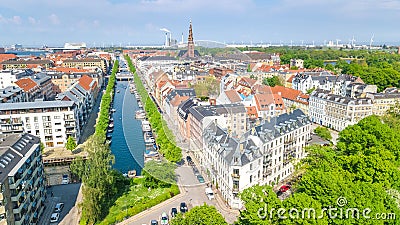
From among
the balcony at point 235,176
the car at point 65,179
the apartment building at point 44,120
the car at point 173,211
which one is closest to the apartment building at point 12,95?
the apartment building at point 44,120

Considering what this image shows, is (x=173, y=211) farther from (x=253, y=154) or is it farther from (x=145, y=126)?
(x=145, y=126)

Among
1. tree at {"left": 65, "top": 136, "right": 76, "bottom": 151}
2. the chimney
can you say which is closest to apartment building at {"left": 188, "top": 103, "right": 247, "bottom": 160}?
the chimney

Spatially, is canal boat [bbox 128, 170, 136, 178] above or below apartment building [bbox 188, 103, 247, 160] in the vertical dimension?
below

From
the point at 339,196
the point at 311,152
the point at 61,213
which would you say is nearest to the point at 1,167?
the point at 61,213

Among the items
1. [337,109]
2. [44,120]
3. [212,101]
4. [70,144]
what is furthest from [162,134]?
[337,109]

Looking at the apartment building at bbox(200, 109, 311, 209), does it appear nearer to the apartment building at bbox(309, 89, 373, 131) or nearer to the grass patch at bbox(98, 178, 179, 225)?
the grass patch at bbox(98, 178, 179, 225)

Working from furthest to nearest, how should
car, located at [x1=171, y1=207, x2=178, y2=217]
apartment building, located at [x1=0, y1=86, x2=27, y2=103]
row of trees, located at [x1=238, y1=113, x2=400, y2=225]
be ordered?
apartment building, located at [x1=0, y1=86, x2=27, y2=103]
car, located at [x1=171, y1=207, x2=178, y2=217]
row of trees, located at [x1=238, y1=113, x2=400, y2=225]

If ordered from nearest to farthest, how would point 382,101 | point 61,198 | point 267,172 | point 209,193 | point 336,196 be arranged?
point 336,196 < point 267,172 < point 209,193 < point 61,198 < point 382,101

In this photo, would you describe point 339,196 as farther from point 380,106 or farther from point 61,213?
point 380,106
